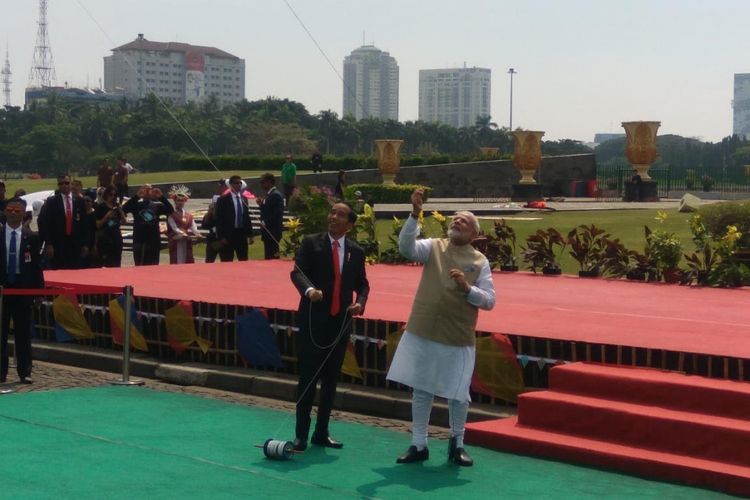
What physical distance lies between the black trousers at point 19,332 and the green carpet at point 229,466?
5.65 ft

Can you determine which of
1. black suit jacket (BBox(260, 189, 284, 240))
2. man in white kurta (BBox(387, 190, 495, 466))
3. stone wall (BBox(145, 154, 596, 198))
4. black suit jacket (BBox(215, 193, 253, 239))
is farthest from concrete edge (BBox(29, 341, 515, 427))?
stone wall (BBox(145, 154, 596, 198))

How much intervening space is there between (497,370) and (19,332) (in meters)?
4.86

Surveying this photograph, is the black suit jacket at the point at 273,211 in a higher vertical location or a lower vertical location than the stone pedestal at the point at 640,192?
lower

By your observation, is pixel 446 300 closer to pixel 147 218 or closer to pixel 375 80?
pixel 147 218

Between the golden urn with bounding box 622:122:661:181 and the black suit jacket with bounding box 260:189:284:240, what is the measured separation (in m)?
25.9

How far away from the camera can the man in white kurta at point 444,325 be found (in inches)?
337

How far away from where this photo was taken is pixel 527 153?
1831 inches

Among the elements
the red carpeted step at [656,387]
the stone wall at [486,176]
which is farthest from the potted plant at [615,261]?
the stone wall at [486,176]

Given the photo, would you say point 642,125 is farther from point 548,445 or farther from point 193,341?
point 548,445

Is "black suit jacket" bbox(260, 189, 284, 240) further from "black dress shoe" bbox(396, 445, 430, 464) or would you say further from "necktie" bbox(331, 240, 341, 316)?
"black dress shoe" bbox(396, 445, 430, 464)

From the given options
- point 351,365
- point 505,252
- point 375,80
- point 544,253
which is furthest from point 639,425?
point 375,80

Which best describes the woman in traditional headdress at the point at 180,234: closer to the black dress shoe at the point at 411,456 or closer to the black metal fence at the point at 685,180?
the black dress shoe at the point at 411,456

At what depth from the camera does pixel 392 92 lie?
166 metres

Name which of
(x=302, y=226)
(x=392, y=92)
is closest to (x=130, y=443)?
(x=302, y=226)
